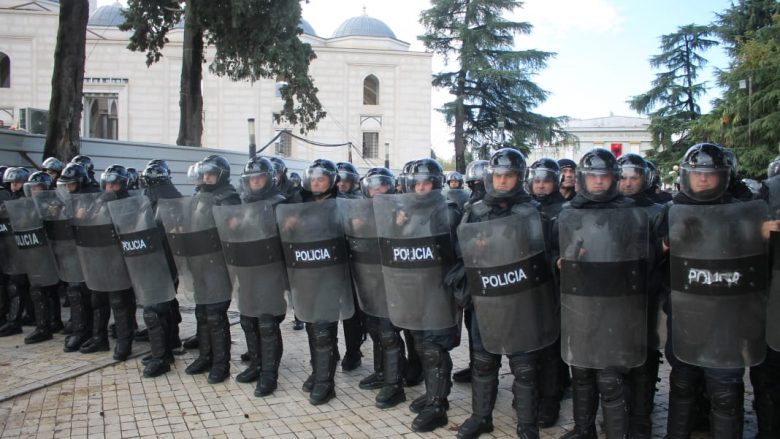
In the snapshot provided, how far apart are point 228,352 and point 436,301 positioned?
235 centimetres

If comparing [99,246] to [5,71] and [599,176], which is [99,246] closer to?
[599,176]

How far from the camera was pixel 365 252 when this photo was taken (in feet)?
18.3

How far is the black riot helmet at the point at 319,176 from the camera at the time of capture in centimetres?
579

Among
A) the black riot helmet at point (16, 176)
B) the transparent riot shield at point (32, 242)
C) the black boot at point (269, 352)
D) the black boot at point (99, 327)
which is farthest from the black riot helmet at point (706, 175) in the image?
the black riot helmet at point (16, 176)

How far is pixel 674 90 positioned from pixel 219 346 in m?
31.2

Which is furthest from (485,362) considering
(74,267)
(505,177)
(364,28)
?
(364,28)

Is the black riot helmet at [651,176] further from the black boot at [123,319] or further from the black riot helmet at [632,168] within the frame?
the black boot at [123,319]

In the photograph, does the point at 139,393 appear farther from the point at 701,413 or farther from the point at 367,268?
the point at 701,413

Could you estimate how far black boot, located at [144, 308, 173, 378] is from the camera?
6.28 meters

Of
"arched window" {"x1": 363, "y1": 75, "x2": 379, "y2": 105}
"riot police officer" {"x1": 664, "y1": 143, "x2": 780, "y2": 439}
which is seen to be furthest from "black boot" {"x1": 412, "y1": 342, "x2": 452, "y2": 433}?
"arched window" {"x1": 363, "y1": 75, "x2": 379, "y2": 105}

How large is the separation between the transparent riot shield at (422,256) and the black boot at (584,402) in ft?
3.45

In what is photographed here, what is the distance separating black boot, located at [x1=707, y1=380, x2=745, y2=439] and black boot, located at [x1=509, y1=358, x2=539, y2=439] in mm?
1126

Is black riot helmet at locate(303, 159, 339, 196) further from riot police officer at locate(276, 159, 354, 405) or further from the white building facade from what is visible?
the white building facade

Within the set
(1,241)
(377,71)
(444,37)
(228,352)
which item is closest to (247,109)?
(377,71)
